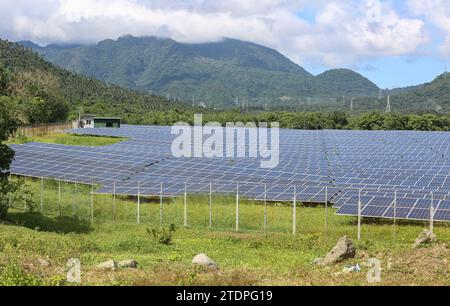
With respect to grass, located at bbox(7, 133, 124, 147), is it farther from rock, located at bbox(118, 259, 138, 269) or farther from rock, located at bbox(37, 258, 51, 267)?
rock, located at bbox(118, 259, 138, 269)

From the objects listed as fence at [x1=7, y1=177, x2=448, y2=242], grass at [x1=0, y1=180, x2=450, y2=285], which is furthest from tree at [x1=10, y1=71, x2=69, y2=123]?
fence at [x1=7, y1=177, x2=448, y2=242]

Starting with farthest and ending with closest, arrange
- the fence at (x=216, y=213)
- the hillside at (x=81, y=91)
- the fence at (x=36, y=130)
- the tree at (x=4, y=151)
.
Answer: the hillside at (x=81, y=91), the fence at (x=36, y=130), the fence at (x=216, y=213), the tree at (x=4, y=151)

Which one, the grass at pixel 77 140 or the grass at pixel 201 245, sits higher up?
the grass at pixel 77 140

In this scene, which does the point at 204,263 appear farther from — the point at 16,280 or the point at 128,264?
the point at 16,280

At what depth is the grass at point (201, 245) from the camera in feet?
43.4

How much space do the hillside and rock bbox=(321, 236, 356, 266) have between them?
10717 cm

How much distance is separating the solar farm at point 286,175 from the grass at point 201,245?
3.82ft

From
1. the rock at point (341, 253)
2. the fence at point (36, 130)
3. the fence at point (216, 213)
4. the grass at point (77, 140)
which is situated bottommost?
the fence at point (216, 213)

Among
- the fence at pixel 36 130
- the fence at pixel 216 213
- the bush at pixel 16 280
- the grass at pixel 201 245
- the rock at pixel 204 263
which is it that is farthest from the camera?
the fence at pixel 36 130

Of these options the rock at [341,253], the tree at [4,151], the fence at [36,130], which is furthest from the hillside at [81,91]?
the rock at [341,253]

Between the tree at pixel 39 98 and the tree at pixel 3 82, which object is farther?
the tree at pixel 39 98

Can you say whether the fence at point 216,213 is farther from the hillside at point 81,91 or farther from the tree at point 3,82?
the hillside at point 81,91
